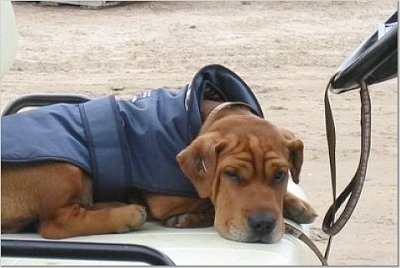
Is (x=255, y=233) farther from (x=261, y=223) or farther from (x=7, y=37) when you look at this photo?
(x=7, y=37)

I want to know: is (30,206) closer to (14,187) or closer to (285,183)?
(14,187)

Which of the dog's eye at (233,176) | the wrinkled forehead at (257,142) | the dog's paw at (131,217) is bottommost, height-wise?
the dog's paw at (131,217)

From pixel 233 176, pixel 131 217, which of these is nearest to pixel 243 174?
pixel 233 176

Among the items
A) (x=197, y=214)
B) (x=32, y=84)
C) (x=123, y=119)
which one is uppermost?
(x=123, y=119)

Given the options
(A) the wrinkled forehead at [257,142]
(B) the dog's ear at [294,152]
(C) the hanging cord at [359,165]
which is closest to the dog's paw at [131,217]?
(A) the wrinkled forehead at [257,142]

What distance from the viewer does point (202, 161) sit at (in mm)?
2275

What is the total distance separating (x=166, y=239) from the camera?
220 centimetres

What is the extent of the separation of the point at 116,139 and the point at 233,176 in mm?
272

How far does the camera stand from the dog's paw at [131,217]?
229 centimetres

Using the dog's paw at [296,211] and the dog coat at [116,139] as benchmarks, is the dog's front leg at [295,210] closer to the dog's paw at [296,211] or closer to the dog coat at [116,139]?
the dog's paw at [296,211]

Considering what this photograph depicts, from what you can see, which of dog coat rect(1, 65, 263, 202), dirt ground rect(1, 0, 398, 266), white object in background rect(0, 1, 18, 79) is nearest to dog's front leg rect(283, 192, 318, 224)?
dog coat rect(1, 65, 263, 202)

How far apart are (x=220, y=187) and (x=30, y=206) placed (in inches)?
16.3

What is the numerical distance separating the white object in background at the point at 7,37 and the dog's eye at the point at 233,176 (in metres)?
0.51

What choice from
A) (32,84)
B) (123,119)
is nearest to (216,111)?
(123,119)
